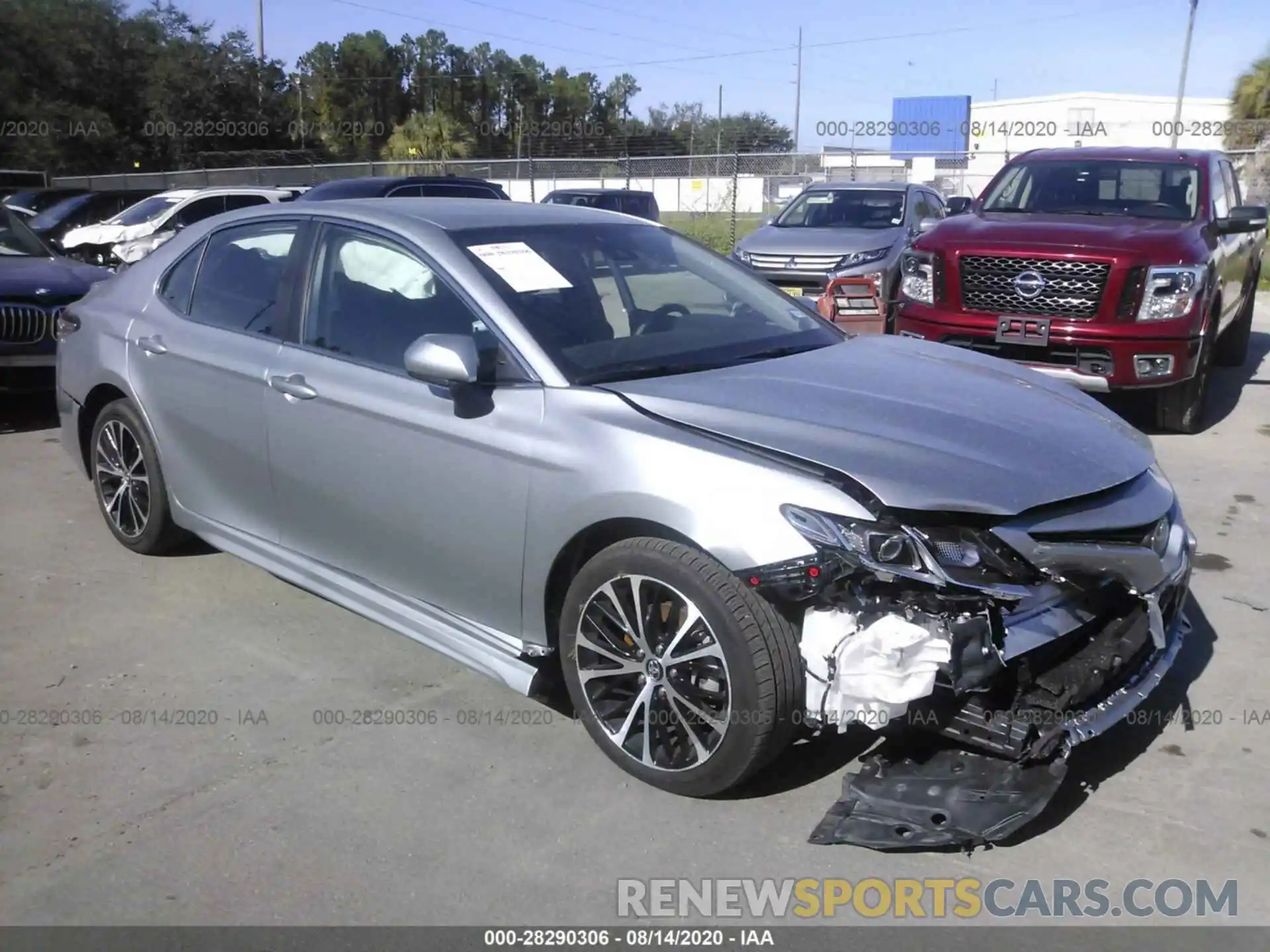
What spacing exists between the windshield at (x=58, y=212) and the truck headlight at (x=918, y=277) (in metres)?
15.4

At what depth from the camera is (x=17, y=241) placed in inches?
350

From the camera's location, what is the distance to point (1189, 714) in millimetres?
3889

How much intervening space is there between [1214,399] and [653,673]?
7579 millimetres

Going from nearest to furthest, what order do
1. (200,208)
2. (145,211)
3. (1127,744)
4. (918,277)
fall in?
(1127,744) → (918,277) → (200,208) → (145,211)

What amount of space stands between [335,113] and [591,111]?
18.6 m

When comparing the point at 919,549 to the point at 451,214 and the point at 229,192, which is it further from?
the point at 229,192

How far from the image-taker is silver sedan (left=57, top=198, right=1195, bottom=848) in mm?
3006

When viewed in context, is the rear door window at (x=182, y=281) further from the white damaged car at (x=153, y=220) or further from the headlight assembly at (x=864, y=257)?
the white damaged car at (x=153, y=220)

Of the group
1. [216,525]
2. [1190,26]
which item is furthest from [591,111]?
[216,525]

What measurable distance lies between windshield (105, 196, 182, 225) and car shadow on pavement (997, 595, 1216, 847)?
51.3ft

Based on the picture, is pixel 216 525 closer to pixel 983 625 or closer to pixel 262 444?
pixel 262 444

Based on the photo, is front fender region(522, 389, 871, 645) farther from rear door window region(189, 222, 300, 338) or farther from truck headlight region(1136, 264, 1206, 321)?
truck headlight region(1136, 264, 1206, 321)

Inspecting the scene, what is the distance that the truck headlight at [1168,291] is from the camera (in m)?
Answer: 7.31

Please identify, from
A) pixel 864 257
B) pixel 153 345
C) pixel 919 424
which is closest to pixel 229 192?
pixel 864 257
